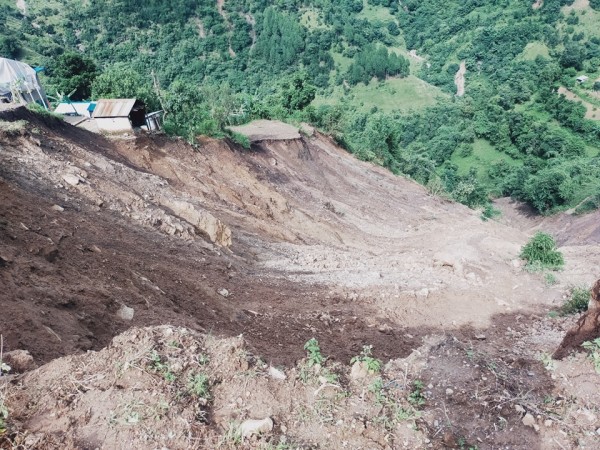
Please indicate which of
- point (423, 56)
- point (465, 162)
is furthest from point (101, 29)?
point (465, 162)

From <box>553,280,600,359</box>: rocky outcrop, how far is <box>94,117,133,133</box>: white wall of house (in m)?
18.3

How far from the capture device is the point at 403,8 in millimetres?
108625

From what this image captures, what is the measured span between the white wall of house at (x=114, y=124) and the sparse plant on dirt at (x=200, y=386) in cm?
1730

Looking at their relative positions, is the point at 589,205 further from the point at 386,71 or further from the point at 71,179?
the point at 386,71

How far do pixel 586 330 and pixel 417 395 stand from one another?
345cm

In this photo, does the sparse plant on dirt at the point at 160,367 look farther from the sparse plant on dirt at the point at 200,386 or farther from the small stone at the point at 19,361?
the small stone at the point at 19,361

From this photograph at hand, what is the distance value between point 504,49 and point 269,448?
3532 inches

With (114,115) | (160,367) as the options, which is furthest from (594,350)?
(114,115)

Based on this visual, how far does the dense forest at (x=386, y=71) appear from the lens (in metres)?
37.8

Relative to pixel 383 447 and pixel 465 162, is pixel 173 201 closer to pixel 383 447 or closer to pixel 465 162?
pixel 383 447

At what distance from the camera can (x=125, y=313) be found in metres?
7.82

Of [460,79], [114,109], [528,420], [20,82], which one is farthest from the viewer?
[460,79]

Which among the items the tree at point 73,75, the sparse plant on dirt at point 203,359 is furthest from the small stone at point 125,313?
the tree at point 73,75

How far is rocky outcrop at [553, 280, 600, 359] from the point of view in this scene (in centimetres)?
691
